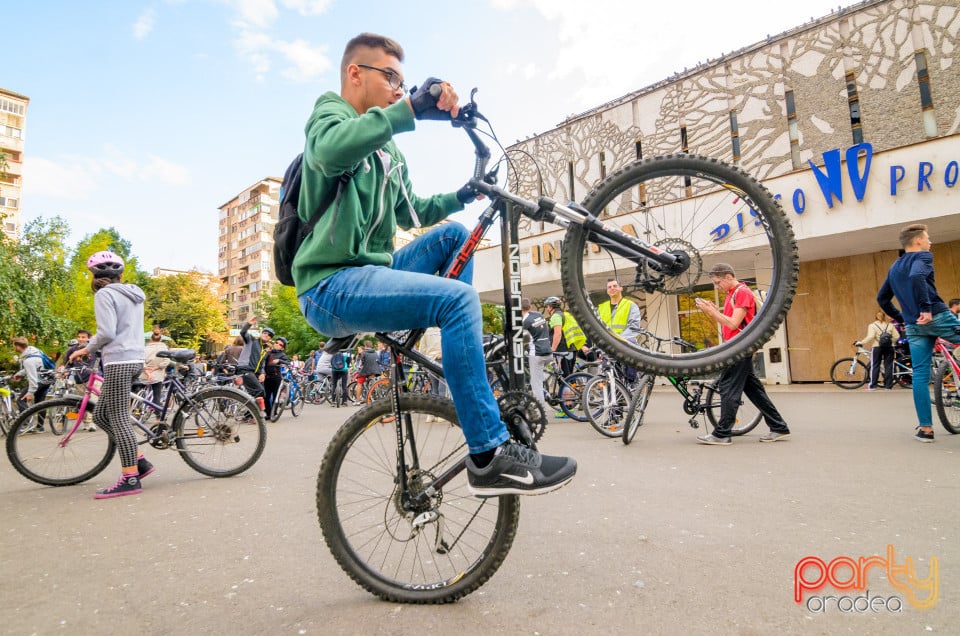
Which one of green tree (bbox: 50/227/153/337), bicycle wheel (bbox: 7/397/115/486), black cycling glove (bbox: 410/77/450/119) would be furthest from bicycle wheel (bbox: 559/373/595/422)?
green tree (bbox: 50/227/153/337)

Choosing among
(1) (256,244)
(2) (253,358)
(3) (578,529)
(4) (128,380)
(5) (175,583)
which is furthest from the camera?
(1) (256,244)

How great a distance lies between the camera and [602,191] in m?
2.32

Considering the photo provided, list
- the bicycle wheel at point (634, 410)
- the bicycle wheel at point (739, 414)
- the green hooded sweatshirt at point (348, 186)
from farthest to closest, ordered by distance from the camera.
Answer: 1. the bicycle wheel at point (739, 414)
2. the bicycle wheel at point (634, 410)
3. the green hooded sweatshirt at point (348, 186)

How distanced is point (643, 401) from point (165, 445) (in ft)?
17.5

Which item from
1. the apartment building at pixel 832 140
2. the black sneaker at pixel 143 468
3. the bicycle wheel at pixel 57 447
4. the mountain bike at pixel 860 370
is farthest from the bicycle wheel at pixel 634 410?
the mountain bike at pixel 860 370

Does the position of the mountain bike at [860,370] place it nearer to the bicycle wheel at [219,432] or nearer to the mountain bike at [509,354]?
the mountain bike at [509,354]

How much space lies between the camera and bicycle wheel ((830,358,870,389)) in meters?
13.6

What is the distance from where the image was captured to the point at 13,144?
59656mm

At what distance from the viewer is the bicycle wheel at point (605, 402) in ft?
23.1

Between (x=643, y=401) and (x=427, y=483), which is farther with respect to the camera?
(x=643, y=401)

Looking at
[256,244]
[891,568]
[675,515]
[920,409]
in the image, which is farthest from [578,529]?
[256,244]

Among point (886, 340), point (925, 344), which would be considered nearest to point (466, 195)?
→ point (925, 344)

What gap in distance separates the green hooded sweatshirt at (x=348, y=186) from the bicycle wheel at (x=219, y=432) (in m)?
3.56

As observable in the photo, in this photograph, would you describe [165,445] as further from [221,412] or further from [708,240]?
[708,240]
